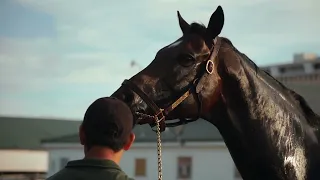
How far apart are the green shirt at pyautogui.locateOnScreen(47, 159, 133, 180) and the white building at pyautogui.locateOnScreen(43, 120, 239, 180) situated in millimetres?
30609

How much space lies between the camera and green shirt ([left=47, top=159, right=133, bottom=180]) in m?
2.22

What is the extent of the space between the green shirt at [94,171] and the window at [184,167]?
32735 mm

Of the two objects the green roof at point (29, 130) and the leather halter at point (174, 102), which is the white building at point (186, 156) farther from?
the leather halter at point (174, 102)

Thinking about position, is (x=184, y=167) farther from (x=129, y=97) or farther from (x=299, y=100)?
(x=129, y=97)

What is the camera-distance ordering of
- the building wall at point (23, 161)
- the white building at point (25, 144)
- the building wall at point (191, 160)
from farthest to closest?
the white building at point (25, 144) → the building wall at point (23, 161) → the building wall at point (191, 160)

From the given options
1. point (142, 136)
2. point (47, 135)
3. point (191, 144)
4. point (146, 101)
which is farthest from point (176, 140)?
point (146, 101)

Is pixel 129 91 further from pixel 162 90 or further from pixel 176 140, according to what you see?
pixel 176 140

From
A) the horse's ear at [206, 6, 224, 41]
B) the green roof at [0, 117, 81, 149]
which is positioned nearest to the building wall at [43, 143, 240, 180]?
the green roof at [0, 117, 81, 149]

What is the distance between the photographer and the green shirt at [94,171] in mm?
2223

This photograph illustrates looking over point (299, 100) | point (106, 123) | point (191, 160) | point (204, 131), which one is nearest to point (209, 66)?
point (299, 100)

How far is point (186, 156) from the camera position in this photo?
35.1 meters

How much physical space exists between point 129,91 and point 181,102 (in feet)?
1.06

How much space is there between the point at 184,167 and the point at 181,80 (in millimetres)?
32136

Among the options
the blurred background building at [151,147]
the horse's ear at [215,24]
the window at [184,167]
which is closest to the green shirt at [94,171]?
the horse's ear at [215,24]
